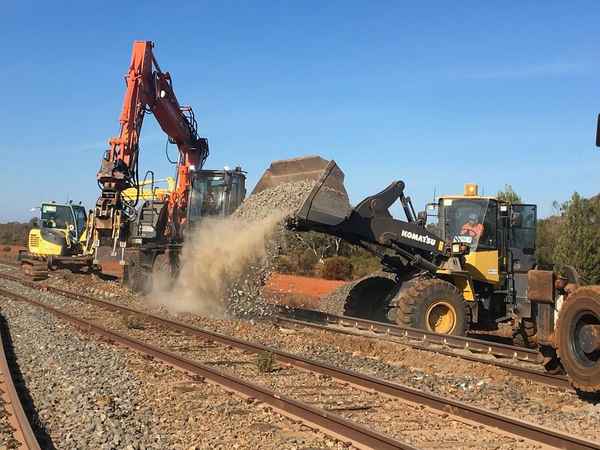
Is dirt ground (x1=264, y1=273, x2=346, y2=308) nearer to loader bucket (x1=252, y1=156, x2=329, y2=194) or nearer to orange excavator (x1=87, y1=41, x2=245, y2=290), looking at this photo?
orange excavator (x1=87, y1=41, x2=245, y2=290)

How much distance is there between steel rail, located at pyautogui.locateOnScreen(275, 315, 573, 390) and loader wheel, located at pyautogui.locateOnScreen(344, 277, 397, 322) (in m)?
1.34

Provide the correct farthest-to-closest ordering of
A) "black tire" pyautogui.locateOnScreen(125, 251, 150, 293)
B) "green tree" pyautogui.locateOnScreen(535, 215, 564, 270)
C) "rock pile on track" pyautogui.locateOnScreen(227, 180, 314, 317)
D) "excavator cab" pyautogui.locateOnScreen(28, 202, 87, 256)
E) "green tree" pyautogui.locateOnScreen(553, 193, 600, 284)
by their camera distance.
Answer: "green tree" pyautogui.locateOnScreen(535, 215, 564, 270) → "excavator cab" pyautogui.locateOnScreen(28, 202, 87, 256) → "green tree" pyautogui.locateOnScreen(553, 193, 600, 284) → "black tire" pyautogui.locateOnScreen(125, 251, 150, 293) → "rock pile on track" pyautogui.locateOnScreen(227, 180, 314, 317)

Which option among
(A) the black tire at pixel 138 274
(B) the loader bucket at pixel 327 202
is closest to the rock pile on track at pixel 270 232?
(B) the loader bucket at pixel 327 202

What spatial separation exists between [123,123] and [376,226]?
8.77m

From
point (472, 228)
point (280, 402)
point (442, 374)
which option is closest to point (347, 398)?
point (280, 402)

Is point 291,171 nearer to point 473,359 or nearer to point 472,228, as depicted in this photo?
point 472,228

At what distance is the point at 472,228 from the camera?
48.2 ft

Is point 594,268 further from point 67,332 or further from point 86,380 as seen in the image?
point 86,380

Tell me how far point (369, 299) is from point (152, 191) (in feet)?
28.2

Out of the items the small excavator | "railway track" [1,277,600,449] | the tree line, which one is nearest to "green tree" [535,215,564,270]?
the tree line

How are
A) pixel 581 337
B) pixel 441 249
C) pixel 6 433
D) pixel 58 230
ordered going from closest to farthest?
pixel 6 433, pixel 581 337, pixel 441 249, pixel 58 230

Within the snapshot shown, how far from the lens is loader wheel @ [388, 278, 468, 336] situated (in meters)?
13.4

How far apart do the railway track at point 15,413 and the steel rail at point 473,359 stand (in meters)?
6.37

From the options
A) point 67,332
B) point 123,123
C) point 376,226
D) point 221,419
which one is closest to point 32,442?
point 221,419
